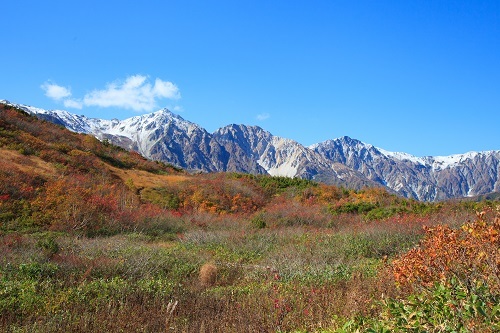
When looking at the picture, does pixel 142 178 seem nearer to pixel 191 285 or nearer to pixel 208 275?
pixel 208 275

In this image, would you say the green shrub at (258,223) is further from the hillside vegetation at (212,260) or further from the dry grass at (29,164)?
the dry grass at (29,164)

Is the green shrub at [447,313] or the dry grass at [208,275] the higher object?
the green shrub at [447,313]

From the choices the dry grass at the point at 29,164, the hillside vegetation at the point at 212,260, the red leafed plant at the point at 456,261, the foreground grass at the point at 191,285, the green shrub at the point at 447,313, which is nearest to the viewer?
the green shrub at the point at 447,313

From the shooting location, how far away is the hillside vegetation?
432 cm

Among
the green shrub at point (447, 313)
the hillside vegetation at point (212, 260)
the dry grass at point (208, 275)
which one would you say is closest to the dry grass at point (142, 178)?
the hillside vegetation at point (212, 260)

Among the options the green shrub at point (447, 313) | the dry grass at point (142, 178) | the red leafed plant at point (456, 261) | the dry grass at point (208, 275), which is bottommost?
the dry grass at point (208, 275)

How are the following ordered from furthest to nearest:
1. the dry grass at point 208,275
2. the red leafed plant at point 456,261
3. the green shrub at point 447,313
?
1. the dry grass at point 208,275
2. the red leafed plant at point 456,261
3. the green shrub at point 447,313

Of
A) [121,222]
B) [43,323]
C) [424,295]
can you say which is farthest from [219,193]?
[424,295]

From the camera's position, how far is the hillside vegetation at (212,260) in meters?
4.32

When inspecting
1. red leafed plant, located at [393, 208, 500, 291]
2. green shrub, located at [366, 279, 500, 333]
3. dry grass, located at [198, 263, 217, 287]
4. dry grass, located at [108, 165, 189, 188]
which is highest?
dry grass, located at [108, 165, 189, 188]

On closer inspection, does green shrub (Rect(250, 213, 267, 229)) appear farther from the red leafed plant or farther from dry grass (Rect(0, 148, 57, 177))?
the red leafed plant

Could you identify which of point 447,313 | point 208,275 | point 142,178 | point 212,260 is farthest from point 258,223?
point 447,313

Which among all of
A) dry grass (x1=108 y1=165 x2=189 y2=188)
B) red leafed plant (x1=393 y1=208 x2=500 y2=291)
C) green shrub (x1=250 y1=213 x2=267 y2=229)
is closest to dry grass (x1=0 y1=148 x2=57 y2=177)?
dry grass (x1=108 y1=165 x2=189 y2=188)

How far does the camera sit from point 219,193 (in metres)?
→ 28.3
